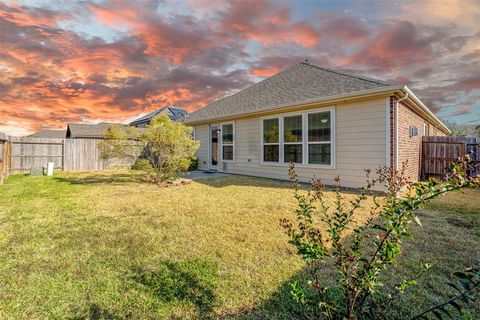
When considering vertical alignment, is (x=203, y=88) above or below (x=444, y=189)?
above

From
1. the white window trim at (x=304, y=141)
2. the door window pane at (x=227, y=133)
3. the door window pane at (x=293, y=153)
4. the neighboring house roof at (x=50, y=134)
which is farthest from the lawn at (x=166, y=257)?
the neighboring house roof at (x=50, y=134)

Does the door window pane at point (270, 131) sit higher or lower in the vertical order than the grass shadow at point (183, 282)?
higher

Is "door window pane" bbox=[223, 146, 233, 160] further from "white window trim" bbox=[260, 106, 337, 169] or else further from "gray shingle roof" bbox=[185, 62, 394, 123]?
"white window trim" bbox=[260, 106, 337, 169]

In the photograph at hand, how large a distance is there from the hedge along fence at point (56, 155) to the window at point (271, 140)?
21.0 ft

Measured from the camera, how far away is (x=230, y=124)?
39.0ft

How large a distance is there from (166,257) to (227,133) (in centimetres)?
942

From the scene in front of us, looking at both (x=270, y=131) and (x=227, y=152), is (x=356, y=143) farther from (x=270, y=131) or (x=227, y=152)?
(x=227, y=152)

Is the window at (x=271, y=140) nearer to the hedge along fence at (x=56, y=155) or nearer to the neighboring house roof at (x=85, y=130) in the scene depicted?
the hedge along fence at (x=56, y=155)

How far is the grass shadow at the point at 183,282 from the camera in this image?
219 cm

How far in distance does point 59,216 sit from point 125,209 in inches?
47.9

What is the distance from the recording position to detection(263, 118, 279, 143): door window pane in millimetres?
9734

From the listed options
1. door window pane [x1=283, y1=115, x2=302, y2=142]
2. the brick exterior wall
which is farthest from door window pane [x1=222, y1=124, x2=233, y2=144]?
the brick exterior wall

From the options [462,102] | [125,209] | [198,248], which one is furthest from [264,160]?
[462,102]

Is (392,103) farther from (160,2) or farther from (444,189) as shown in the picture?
(160,2)
